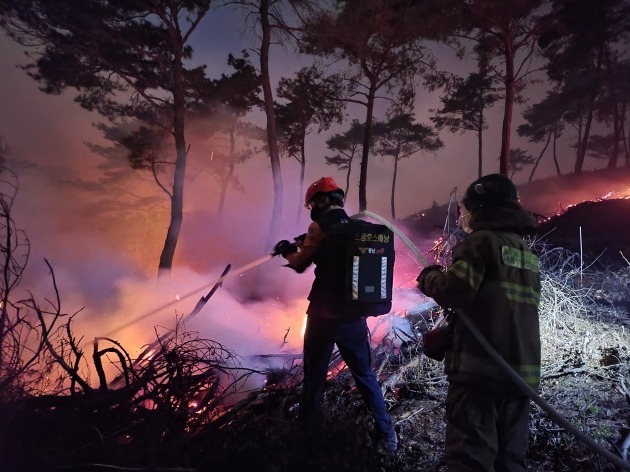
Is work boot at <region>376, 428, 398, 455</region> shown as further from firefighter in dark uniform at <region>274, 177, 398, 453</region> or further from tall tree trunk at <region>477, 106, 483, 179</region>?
tall tree trunk at <region>477, 106, 483, 179</region>

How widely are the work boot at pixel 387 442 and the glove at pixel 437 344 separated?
1.02 m

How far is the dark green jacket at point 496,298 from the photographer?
2.36 m

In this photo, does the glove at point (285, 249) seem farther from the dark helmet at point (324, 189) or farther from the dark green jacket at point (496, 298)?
the dark green jacket at point (496, 298)

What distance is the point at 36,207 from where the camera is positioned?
2219 centimetres

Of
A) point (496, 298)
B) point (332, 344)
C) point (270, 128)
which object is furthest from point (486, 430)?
point (270, 128)

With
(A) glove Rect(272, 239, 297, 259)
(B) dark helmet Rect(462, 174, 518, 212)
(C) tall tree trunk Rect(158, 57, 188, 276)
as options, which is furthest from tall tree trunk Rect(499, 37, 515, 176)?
(B) dark helmet Rect(462, 174, 518, 212)

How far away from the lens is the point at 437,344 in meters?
2.62

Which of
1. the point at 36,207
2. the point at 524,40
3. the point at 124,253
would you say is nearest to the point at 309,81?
the point at 524,40

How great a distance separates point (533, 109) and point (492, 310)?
94.9 ft

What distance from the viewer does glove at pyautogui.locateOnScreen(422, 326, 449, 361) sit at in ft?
8.59

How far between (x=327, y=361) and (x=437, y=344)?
1020 millimetres

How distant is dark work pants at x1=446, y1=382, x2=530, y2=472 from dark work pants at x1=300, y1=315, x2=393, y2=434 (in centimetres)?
86

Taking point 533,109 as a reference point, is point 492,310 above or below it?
below

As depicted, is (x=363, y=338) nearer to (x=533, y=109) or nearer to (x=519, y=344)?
(x=519, y=344)
